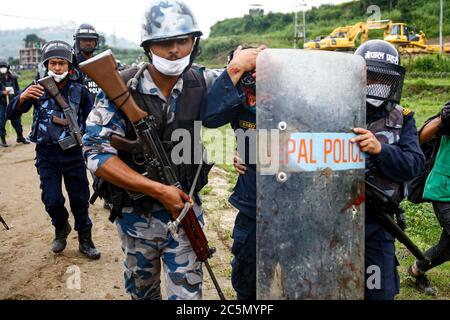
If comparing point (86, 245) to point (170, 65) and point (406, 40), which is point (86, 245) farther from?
point (406, 40)

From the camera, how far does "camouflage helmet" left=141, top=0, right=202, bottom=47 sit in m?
2.42

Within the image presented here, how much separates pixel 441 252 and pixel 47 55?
3.69 metres

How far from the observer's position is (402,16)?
36.9 m

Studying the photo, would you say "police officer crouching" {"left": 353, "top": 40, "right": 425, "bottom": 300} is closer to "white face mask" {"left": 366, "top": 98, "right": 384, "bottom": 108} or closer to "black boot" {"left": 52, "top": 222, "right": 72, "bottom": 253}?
"white face mask" {"left": 366, "top": 98, "right": 384, "bottom": 108}

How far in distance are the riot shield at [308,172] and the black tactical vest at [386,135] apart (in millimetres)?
385

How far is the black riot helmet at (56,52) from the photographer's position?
4289mm

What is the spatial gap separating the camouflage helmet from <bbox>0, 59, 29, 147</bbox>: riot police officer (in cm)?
949

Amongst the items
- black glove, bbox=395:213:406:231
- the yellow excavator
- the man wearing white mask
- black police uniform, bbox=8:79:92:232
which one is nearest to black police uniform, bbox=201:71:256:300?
the man wearing white mask

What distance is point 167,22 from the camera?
2418 mm

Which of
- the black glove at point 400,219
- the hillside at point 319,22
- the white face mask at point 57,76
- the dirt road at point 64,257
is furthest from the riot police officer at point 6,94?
the hillside at point 319,22

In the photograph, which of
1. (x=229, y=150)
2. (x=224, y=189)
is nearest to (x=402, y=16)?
(x=229, y=150)

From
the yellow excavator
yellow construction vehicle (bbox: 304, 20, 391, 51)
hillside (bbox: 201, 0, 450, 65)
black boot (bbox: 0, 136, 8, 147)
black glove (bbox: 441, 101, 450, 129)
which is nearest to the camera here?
black glove (bbox: 441, 101, 450, 129)

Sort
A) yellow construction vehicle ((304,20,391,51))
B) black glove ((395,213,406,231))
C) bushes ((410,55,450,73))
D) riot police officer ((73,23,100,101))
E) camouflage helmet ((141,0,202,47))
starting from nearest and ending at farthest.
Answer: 1. camouflage helmet ((141,0,202,47))
2. black glove ((395,213,406,231))
3. riot police officer ((73,23,100,101))
4. bushes ((410,55,450,73))
5. yellow construction vehicle ((304,20,391,51))
